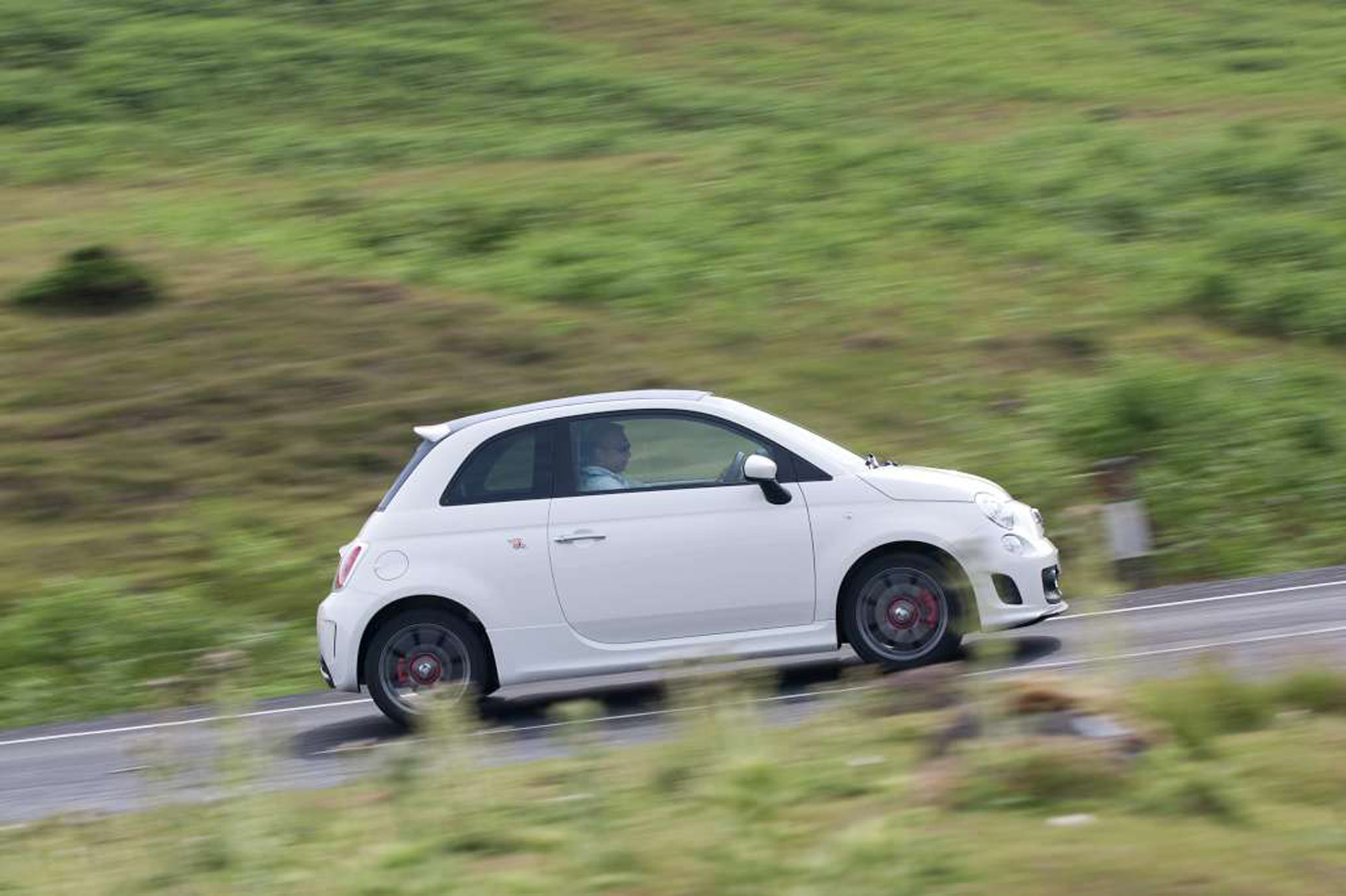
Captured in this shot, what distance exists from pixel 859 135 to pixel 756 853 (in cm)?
2474

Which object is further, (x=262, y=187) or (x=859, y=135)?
(x=859, y=135)

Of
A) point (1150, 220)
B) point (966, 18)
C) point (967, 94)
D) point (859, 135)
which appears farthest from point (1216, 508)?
point (966, 18)

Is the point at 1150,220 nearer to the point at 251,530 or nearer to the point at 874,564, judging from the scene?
the point at 251,530

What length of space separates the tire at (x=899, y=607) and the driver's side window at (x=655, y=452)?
2.96 feet

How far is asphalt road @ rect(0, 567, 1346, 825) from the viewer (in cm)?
907

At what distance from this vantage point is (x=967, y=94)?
32562 millimetres

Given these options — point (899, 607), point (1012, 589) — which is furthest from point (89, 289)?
point (1012, 589)

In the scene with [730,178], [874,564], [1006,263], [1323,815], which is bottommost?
[1323,815]

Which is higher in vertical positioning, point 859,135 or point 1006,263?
point 859,135

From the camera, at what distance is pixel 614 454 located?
10484mm

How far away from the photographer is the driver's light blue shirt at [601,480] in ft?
34.1

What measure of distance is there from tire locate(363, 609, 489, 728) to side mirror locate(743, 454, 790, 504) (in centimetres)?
175

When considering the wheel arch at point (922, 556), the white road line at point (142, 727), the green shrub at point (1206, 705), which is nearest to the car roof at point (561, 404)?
the wheel arch at point (922, 556)

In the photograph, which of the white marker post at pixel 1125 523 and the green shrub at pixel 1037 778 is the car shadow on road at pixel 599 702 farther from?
the green shrub at pixel 1037 778
